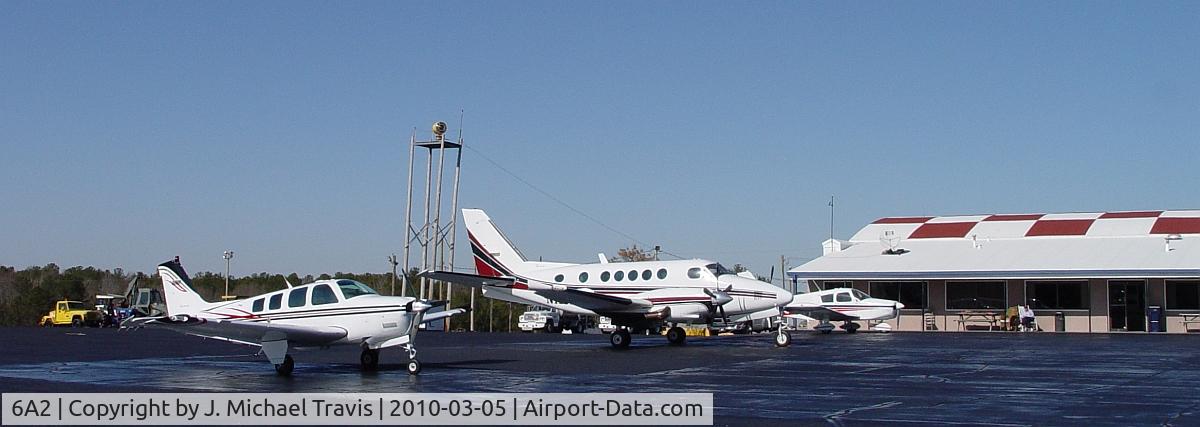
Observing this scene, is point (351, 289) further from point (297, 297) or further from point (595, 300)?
point (595, 300)

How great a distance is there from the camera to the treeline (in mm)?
83062

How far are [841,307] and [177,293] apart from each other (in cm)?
2869

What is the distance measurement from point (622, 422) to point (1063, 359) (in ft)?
51.0

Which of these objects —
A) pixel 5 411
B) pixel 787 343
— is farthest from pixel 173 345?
pixel 5 411

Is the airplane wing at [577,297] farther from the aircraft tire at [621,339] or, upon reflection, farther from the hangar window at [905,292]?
the hangar window at [905,292]

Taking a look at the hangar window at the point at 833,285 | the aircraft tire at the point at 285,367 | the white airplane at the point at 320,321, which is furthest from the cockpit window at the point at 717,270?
the hangar window at the point at 833,285

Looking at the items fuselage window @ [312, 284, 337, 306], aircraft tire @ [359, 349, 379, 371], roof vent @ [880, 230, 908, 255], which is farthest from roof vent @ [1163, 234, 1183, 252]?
fuselage window @ [312, 284, 337, 306]

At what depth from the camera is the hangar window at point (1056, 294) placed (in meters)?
47.3

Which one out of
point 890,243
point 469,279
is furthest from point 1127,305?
point 469,279

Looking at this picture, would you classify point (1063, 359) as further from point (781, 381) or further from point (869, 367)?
point (781, 381)

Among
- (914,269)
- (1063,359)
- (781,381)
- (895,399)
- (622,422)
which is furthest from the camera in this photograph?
(914,269)

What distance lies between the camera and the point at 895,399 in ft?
49.5

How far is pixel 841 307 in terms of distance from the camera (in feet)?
147

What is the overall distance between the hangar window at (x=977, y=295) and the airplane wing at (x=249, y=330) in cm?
3542
